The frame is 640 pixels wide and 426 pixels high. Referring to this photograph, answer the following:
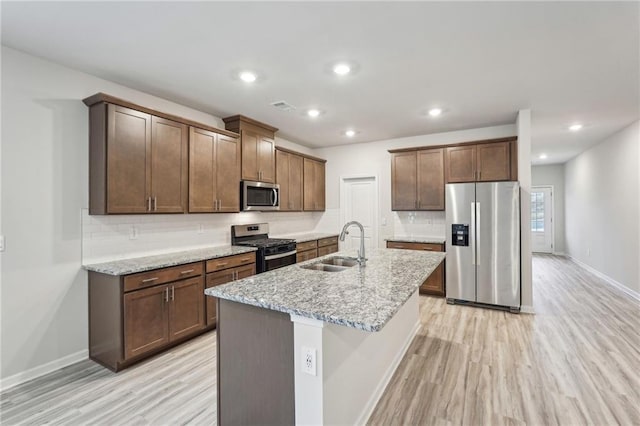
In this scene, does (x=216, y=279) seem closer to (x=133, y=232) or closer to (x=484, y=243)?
(x=133, y=232)

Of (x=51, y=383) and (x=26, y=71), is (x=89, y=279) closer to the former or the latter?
(x=51, y=383)

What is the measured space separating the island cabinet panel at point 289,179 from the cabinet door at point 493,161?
9.19 feet

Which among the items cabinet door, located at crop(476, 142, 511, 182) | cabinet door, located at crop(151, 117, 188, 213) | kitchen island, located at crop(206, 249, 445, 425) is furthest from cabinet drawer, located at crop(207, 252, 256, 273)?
cabinet door, located at crop(476, 142, 511, 182)

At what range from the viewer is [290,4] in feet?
6.26

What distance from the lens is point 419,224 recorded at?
17.4 feet

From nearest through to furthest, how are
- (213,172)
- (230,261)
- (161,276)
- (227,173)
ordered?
(161,276), (230,261), (213,172), (227,173)

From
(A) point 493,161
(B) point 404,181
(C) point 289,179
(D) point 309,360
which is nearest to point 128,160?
(D) point 309,360

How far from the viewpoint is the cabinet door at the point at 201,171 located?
3451 millimetres

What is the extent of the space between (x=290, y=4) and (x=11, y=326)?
10.2 feet

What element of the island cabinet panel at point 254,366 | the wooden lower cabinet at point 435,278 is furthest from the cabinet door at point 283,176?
the island cabinet panel at point 254,366

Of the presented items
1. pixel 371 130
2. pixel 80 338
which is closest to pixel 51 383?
pixel 80 338

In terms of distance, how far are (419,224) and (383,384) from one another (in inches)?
133

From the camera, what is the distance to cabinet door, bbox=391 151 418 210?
16.6 ft

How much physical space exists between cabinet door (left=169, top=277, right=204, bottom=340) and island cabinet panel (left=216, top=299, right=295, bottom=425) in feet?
4.38
